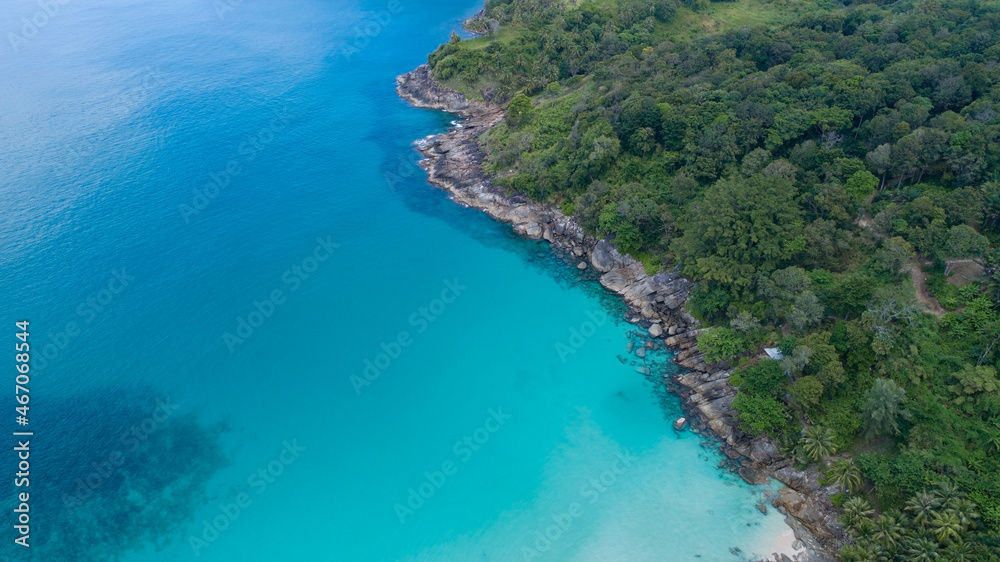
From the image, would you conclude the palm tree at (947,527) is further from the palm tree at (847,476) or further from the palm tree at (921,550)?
the palm tree at (847,476)

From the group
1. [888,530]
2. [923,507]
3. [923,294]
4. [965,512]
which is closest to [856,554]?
[888,530]

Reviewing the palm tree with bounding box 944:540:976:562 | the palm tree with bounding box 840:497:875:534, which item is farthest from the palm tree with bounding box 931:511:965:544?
the palm tree with bounding box 840:497:875:534

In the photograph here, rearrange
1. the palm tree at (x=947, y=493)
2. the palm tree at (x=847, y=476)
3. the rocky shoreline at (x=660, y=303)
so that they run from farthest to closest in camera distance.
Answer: the rocky shoreline at (x=660, y=303) < the palm tree at (x=847, y=476) < the palm tree at (x=947, y=493)

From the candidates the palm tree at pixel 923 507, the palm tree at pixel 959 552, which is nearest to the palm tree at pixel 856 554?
the palm tree at pixel 923 507

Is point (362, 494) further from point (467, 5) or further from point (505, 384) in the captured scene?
point (467, 5)

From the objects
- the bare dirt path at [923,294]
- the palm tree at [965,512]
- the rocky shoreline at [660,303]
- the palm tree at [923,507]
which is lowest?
the rocky shoreline at [660,303]
